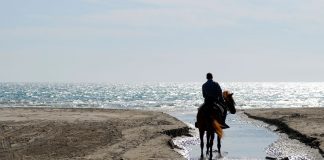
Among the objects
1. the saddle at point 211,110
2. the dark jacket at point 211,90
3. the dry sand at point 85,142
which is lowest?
the dry sand at point 85,142

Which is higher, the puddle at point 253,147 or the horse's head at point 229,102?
the horse's head at point 229,102

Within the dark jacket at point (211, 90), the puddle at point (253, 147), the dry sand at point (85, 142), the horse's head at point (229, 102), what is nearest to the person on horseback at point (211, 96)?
the dark jacket at point (211, 90)

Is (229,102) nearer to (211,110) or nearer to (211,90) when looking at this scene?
(211,90)

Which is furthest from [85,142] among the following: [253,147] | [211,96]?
[253,147]

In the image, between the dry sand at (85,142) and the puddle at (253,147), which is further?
the puddle at (253,147)

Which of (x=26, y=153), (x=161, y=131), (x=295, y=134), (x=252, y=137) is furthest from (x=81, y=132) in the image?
(x=295, y=134)

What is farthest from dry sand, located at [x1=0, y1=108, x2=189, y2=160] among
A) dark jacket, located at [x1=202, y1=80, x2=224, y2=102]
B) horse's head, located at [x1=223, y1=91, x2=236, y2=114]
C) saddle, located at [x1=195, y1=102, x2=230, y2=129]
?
horse's head, located at [x1=223, y1=91, x2=236, y2=114]

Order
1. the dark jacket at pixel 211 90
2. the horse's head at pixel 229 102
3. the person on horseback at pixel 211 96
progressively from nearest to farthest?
the person on horseback at pixel 211 96, the dark jacket at pixel 211 90, the horse's head at pixel 229 102

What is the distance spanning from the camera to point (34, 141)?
22500 mm

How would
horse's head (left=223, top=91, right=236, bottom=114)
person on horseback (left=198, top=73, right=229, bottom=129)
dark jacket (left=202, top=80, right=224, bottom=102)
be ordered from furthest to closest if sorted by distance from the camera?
horse's head (left=223, top=91, right=236, bottom=114)
dark jacket (left=202, top=80, right=224, bottom=102)
person on horseback (left=198, top=73, right=229, bottom=129)

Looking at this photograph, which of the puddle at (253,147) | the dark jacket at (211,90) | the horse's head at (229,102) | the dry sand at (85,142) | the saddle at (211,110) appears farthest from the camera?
the horse's head at (229,102)

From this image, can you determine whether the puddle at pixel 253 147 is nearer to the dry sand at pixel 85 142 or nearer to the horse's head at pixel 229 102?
the dry sand at pixel 85 142

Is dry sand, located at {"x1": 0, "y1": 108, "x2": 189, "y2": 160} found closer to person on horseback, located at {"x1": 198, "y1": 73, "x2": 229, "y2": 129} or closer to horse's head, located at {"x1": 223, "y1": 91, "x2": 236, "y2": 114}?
person on horseback, located at {"x1": 198, "y1": 73, "x2": 229, "y2": 129}

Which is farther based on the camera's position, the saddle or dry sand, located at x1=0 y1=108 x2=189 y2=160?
dry sand, located at x1=0 y1=108 x2=189 y2=160
